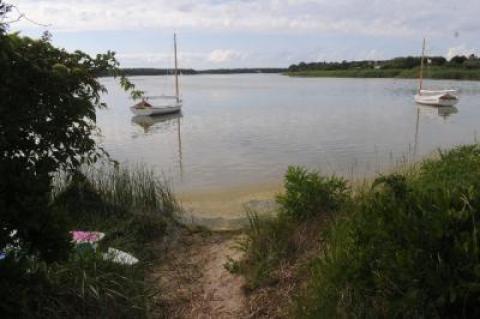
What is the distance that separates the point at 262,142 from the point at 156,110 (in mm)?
14538

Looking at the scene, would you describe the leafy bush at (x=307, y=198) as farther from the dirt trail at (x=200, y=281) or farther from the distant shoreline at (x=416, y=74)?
the distant shoreline at (x=416, y=74)

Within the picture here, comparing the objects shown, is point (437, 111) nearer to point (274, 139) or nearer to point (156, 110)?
point (274, 139)

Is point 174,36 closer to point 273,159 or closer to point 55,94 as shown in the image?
point 273,159

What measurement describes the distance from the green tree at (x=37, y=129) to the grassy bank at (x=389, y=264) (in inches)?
77.9

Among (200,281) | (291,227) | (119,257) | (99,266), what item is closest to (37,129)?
(99,266)

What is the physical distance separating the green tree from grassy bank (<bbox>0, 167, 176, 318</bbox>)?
8.1 inches

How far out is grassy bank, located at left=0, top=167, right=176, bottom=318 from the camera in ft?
12.5

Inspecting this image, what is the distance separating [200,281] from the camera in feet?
17.4

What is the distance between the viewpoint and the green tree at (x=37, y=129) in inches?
130

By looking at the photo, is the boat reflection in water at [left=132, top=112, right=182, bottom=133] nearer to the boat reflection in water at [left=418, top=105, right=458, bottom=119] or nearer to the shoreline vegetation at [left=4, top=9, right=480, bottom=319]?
the boat reflection in water at [left=418, top=105, right=458, bottom=119]

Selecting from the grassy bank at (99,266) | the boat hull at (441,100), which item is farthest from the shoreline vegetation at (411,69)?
the grassy bank at (99,266)

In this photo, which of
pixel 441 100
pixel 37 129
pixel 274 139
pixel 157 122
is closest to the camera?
pixel 37 129

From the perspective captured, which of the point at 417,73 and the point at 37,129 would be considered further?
the point at 417,73

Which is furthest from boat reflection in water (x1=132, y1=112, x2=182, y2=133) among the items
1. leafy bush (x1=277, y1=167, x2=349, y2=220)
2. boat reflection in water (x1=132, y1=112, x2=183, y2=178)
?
leafy bush (x1=277, y1=167, x2=349, y2=220)
